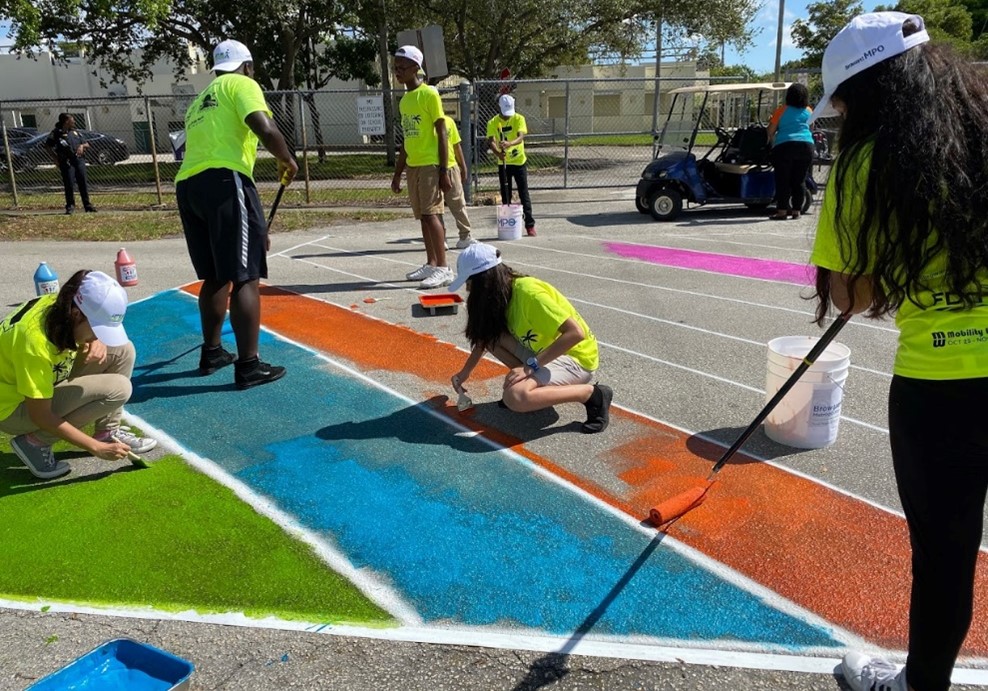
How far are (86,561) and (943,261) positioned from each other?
3.30m

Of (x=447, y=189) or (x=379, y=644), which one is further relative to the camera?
(x=447, y=189)

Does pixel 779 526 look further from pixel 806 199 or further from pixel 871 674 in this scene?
pixel 806 199

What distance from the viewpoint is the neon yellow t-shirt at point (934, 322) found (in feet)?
5.75

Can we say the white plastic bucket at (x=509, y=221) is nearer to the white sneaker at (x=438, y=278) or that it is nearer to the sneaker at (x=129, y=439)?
the white sneaker at (x=438, y=278)

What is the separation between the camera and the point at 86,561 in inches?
125

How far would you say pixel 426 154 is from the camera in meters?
7.73

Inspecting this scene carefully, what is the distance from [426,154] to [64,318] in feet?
16.0

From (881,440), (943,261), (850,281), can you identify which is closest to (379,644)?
(850,281)

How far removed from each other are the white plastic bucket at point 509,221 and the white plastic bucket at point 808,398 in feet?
22.6

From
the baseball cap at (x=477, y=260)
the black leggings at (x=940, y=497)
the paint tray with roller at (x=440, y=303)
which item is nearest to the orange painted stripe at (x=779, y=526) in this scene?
the black leggings at (x=940, y=497)

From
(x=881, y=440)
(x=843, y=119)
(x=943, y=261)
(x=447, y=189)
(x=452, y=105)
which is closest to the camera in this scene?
(x=943, y=261)

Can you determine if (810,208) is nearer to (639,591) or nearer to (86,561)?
(639,591)

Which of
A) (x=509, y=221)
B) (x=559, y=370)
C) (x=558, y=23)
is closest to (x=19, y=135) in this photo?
(x=558, y=23)

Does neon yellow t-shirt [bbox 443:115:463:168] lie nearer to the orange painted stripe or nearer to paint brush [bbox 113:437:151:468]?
the orange painted stripe
